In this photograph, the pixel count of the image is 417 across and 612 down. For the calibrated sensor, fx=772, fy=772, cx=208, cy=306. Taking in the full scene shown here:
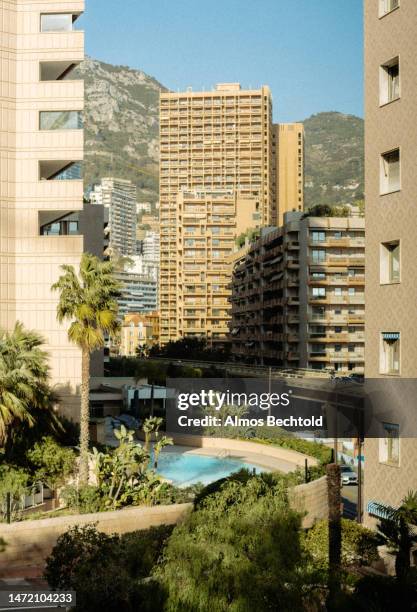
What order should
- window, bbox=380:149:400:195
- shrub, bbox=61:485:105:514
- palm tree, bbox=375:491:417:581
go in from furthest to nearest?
1. shrub, bbox=61:485:105:514
2. window, bbox=380:149:400:195
3. palm tree, bbox=375:491:417:581

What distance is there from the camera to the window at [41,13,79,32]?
120 ft

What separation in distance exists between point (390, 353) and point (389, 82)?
787 centimetres

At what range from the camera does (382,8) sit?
22.7m

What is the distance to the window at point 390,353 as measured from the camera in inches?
841

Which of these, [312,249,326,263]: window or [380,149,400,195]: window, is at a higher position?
[312,249,326,263]: window

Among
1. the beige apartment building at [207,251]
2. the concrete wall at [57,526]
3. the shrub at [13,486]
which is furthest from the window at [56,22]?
the beige apartment building at [207,251]

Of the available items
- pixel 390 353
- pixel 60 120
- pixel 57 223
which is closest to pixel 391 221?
pixel 390 353

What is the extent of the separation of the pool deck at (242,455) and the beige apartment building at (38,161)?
1255 centimetres

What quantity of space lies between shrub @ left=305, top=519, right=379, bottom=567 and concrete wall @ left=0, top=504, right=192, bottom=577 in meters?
4.28

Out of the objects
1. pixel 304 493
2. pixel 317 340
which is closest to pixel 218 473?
pixel 304 493

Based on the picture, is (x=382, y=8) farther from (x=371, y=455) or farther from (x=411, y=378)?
(x=371, y=455)

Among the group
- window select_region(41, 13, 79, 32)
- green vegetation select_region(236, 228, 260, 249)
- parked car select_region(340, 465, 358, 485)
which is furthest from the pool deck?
green vegetation select_region(236, 228, 260, 249)

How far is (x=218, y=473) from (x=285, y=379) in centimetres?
3853

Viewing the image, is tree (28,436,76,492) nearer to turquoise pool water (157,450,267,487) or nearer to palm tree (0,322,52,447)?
palm tree (0,322,52,447)
